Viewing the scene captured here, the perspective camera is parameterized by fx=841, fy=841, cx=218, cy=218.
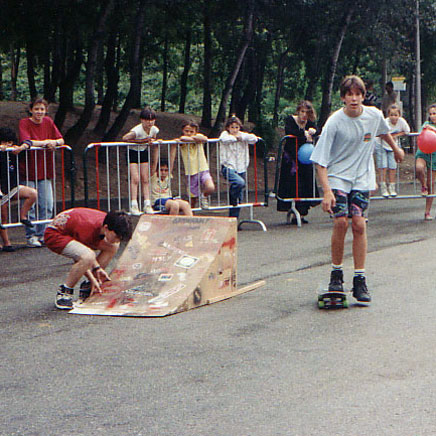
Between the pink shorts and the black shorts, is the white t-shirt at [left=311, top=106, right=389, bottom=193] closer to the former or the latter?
the pink shorts

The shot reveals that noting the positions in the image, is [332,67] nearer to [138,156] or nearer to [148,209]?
[138,156]

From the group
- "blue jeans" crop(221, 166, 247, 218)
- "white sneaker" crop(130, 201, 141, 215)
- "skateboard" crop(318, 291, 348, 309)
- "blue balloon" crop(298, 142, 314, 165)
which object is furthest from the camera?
"blue balloon" crop(298, 142, 314, 165)

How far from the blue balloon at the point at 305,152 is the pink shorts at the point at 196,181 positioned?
1517 mm

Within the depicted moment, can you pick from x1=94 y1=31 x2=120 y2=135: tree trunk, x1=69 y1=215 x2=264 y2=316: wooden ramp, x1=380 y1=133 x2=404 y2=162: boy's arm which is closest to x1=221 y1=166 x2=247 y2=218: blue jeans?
x1=69 y1=215 x2=264 y2=316: wooden ramp

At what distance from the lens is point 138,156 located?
12133mm

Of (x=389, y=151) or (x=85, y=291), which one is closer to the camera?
(x=85, y=291)

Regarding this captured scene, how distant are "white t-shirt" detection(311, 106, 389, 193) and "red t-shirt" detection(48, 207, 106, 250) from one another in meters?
1.94

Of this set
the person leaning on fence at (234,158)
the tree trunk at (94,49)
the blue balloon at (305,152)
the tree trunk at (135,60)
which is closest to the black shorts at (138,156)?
the person leaning on fence at (234,158)

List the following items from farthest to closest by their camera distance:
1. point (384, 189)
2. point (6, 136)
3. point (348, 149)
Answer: point (384, 189)
point (6, 136)
point (348, 149)

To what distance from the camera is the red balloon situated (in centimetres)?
1284

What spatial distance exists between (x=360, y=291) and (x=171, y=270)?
1.63 metres

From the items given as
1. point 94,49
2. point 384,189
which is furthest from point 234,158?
point 94,49

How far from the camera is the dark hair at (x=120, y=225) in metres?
6.79

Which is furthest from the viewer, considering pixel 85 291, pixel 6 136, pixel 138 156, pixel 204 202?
pixel 204 202
